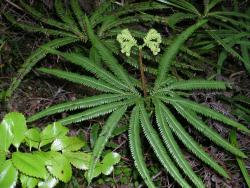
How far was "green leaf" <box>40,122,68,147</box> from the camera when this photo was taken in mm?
2652

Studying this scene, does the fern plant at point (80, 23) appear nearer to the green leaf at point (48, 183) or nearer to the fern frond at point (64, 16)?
the fern frond at point (64, 16)

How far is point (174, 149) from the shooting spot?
268cm

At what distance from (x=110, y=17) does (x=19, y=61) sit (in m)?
1.17

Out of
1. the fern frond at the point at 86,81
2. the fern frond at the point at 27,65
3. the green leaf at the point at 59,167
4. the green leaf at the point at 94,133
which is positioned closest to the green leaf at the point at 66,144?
the green leaf at the point at 59,167

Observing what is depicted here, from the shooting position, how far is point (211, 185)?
3316 millimetres

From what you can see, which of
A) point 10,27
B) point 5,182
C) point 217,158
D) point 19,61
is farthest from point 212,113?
point 10,27

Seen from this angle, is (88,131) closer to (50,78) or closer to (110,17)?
(50,78)

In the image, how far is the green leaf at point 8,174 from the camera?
2.34 m

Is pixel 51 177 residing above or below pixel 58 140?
below

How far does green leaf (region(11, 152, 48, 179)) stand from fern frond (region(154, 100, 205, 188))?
2.97 ft

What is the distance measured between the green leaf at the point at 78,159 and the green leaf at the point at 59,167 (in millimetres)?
135

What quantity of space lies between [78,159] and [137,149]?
45 cm

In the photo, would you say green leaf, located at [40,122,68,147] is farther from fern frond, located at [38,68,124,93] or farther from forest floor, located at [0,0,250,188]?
forest floor, located at [0,0,250,188]

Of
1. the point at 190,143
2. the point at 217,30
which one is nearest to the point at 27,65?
the point at 190,143
